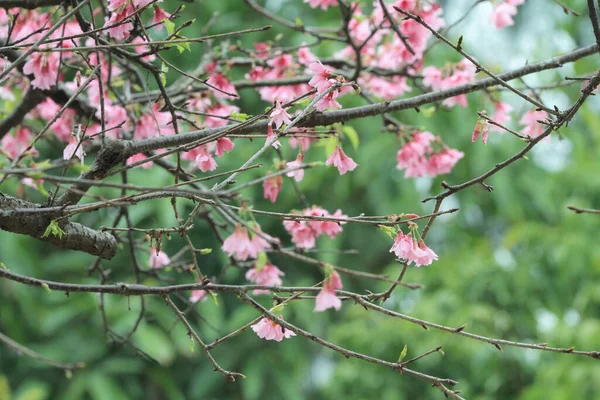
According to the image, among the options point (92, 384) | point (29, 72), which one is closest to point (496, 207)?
point (92, 384)

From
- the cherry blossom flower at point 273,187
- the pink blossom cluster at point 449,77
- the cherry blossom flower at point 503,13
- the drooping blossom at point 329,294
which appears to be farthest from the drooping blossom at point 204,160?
the cherry blossom flower at point 503,13

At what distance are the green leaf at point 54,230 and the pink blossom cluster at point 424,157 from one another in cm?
81

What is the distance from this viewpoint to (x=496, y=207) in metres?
4.19

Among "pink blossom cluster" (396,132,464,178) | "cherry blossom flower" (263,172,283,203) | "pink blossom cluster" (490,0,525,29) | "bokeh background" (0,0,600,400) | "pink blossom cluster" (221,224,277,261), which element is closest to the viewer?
"pink blossom cluster" (221,224,277,261)

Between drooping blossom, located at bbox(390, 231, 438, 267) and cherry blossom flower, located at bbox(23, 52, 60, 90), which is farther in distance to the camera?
cherry blossom flower, located at bbox(23, 52, 60, 90)

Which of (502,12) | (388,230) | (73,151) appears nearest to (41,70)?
(73,151)

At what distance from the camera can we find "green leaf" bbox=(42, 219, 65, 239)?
3.15 ft

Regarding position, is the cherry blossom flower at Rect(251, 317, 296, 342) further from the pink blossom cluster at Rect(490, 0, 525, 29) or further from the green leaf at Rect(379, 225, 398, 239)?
the pink blossom cluster at Rect(490, 0, 525, 29)

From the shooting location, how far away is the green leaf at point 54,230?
0.96 metres

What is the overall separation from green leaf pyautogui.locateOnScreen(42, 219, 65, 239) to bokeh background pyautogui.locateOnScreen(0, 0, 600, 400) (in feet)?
5.42

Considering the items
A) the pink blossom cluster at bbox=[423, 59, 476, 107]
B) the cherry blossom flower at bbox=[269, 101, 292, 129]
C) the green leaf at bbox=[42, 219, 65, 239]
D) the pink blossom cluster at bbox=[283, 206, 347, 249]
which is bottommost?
the green leaf at bbox=[42, 219, 65, 239]

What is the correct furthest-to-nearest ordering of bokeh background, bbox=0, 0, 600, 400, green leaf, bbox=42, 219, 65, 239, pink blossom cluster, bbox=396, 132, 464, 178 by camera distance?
bokeh background, bbox=0, 0, 600, 400
pink blossom cluster, bbox=396, 132, 464, 178
green leaf, bbox=42, 219, 65, 239

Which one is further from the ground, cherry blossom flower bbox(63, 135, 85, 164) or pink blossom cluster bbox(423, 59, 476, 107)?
pink blossom cluster bbox(423, 59, 476, 107)

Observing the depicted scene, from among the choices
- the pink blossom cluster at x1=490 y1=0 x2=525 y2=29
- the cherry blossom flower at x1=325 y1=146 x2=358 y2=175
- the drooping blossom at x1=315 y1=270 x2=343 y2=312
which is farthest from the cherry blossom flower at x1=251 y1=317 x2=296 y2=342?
the pink blossom cluster at x1=490 y1=0 x2=525 y2=29
